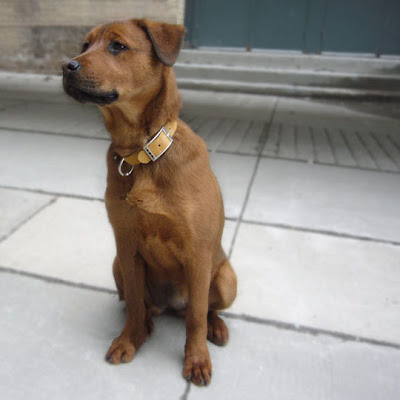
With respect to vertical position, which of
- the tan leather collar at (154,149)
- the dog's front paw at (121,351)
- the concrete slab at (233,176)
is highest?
the tan leather collar at (154,149)

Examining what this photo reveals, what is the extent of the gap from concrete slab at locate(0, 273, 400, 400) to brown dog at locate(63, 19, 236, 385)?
109mm

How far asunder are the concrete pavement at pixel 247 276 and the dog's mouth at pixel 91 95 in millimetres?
1169

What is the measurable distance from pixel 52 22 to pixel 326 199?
4.49 meters

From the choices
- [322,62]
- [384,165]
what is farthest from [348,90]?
[384,165]

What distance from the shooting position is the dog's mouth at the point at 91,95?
1548 mm

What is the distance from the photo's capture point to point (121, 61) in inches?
64.4

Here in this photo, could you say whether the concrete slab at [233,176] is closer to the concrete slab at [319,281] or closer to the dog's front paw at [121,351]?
the concrete slab at [319,281]

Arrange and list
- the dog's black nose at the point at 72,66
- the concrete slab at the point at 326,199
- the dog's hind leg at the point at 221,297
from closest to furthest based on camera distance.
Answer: the dog's black nose at the point at 72,66 < the dog's hind leg at the point at 221,297 < the concrete slab at the point at 326,199

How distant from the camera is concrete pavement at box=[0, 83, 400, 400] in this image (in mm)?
1829

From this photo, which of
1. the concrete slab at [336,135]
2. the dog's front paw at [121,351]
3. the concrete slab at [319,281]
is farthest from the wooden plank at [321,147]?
the dog's front paw at [121,351]

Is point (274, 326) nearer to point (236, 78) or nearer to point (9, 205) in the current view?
point (9, 205)

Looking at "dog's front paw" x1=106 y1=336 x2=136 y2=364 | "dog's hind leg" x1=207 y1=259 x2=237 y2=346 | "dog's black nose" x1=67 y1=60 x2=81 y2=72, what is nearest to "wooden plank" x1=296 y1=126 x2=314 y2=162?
"dog's hind leg" x1=207 y1=259 x2=237 y2=346

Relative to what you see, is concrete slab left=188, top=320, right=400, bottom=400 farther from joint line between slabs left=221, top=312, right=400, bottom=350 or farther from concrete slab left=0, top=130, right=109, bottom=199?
concrete slab left=0, top=130, right=109, bottom=199

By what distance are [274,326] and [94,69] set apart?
59.3 inches
